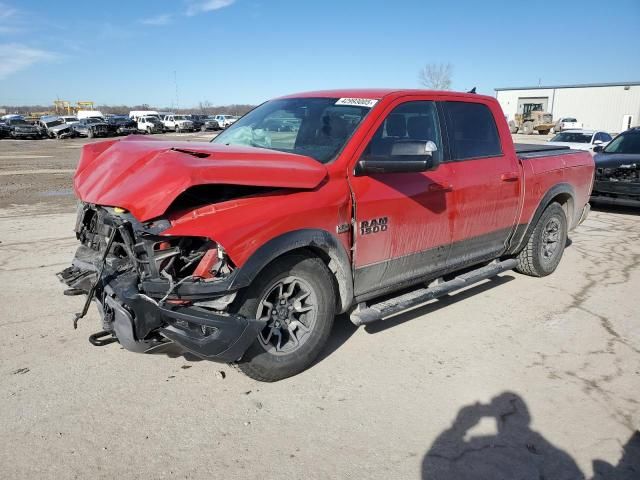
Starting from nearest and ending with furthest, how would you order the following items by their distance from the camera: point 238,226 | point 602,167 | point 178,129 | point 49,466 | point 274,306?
point 49,466 < point 238,226 < point 274,306 < point 602,167 < point 178,129

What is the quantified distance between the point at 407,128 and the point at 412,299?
137 cm

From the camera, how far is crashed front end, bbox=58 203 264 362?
2.84m

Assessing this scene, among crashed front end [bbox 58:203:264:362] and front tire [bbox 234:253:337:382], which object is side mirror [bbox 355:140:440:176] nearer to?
front tire [bbox 234:253:337:382]

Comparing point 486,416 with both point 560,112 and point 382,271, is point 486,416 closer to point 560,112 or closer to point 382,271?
point 382,271

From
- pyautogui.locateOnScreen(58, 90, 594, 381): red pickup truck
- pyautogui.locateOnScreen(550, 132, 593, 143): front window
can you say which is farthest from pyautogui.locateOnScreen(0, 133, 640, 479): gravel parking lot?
pyautogui.locateOnScreen(550, 132, 593, 143): front window

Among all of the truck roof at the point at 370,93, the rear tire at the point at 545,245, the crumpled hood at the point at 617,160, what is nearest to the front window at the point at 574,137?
the crumpled hood at the point at 617,160

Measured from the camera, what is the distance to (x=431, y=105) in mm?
4188

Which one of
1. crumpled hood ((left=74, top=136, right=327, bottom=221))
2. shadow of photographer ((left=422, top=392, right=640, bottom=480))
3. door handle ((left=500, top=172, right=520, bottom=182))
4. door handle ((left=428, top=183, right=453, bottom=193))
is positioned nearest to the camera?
shadow of photographer ((left=422, top=392, right=640, bottom=480))

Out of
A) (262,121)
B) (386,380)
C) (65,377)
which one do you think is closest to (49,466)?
(65,377)

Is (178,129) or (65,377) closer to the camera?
(65,377)

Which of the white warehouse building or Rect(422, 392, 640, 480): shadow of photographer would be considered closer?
Rect(422, 392, 640, 480): shadow of photographer

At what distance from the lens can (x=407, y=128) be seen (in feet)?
13.1

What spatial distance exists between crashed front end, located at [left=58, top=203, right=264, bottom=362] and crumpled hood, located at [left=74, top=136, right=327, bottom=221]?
15cm

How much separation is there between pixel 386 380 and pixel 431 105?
2.29 metres
